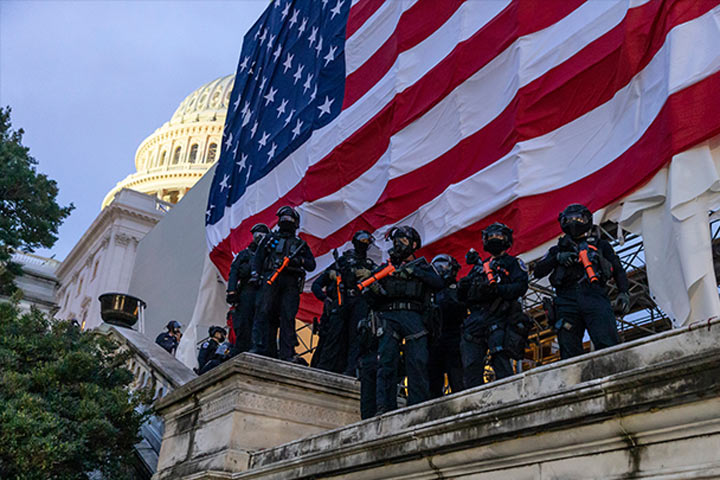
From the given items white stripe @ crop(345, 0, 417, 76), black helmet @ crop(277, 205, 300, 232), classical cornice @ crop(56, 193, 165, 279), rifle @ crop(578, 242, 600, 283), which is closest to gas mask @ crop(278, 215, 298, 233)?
black helmet @ crop(277, 205, 300, 232)

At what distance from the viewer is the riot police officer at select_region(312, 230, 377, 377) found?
303 inches

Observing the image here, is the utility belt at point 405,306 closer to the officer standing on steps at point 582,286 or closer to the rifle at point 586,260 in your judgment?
the officer standing on steps at point 582,286

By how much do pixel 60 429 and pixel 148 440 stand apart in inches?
53.1

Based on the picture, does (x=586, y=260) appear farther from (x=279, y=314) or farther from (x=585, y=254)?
(x=279, y=314)

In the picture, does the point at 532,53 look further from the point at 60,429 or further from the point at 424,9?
the point at 60,429

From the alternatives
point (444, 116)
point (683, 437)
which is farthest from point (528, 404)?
point (444, 116)

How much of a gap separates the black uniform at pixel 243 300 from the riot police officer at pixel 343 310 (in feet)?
2.33

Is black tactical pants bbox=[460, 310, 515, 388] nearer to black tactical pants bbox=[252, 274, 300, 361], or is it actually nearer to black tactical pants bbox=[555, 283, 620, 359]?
black tactical pants bbox=[555, 283, 620, 359]

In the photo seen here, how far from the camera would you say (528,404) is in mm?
3541

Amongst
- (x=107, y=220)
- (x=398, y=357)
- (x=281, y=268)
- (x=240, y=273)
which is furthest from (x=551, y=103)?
(x=107, y=220)

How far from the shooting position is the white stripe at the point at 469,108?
818cm

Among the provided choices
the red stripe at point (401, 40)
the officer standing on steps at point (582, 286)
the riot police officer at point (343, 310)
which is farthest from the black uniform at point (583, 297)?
the red stripe at point (401, 40)

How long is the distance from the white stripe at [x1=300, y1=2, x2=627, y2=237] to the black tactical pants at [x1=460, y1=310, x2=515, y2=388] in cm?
364

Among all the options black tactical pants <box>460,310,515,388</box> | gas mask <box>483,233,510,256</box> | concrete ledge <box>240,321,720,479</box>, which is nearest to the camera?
concrete ledge <box>240,321,720,479</box>
